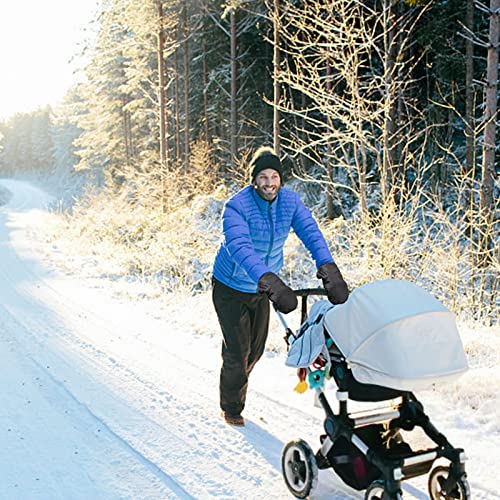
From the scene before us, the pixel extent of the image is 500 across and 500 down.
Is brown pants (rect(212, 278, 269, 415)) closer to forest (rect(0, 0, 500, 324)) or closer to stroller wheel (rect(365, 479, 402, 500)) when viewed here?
stroller wheel (rect(365, 479, 402, 500))

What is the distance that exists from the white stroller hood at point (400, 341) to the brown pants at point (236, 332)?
4.49ft

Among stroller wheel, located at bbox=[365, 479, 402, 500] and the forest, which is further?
the forest

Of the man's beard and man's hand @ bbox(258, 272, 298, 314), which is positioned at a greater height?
the man's beard

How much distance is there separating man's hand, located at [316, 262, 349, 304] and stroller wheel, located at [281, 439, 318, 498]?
0.95 meters

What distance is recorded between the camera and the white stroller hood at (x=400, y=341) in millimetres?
2826

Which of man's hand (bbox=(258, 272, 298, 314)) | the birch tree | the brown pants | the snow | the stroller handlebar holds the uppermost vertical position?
the birch tree

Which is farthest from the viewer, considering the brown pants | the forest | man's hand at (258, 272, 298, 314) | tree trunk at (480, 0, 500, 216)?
tree trunk at (480, 0, 500, 216)

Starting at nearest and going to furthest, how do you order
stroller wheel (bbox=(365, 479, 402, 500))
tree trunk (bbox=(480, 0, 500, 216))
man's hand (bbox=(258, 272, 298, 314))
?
stroller wheel (bbox=(365, 479, 402, 500)) → man's hand (bbox=(258, 272, 298, 314)) → tree trunk (bbox=(480, 0, 500, 216))

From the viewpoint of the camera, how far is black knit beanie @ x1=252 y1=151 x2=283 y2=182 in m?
3.86

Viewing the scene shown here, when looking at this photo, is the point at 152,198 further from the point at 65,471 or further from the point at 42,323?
the point at 65,471

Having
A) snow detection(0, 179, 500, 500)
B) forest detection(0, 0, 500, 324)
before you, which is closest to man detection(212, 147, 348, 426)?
snow detection(0, 179, 500, 500)

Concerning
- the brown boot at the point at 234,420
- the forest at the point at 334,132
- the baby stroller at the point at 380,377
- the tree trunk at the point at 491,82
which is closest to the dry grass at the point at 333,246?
the forest at the point at 334,132

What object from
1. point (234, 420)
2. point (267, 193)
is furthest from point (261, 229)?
point (234, 420)

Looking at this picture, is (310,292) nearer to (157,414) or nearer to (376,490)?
(376,490)
